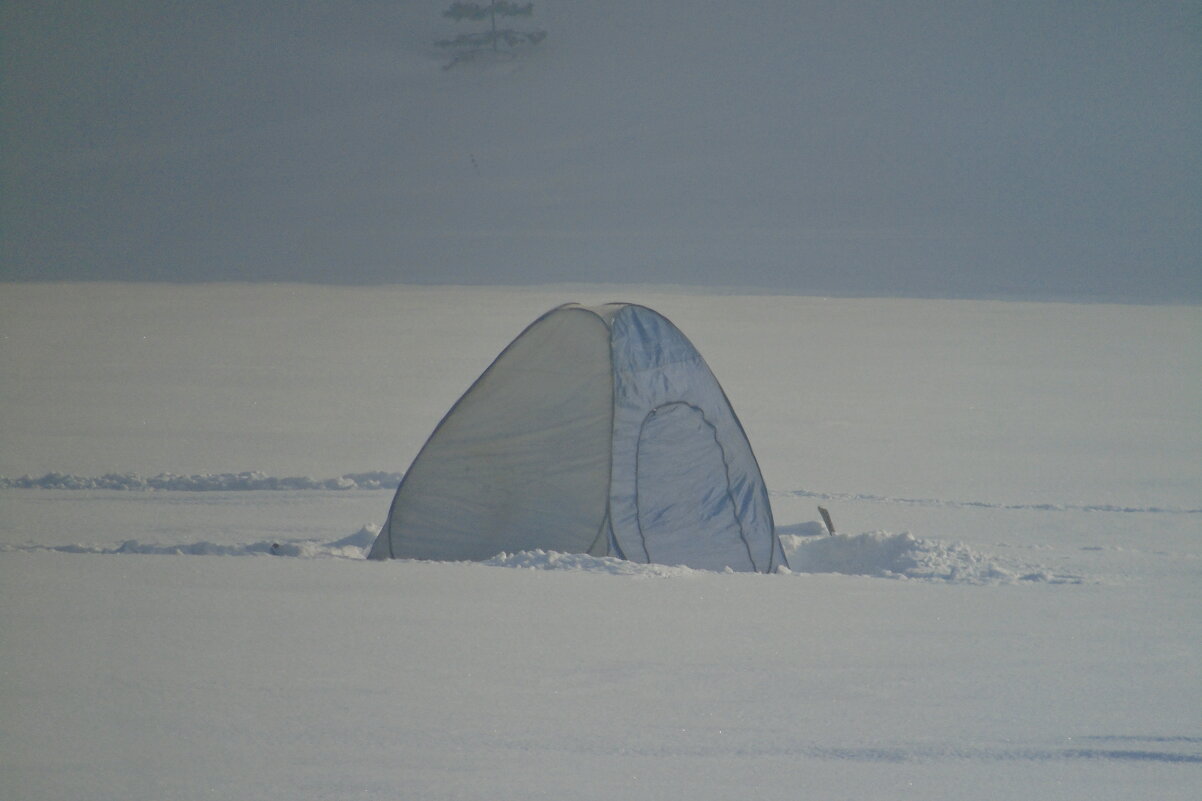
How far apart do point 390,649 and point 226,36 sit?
66.7 metres

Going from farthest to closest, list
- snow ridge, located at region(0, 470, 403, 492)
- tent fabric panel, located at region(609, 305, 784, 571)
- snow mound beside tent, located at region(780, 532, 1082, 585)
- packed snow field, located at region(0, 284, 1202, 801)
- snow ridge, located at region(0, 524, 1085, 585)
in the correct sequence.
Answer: snow ridge, located at region(0, 470, 403, 492), tent fabric panel, located at region(609, 305, 784, 571), snow mound beside tent, located at region(780, 532, 1082, 585), snow ridge, located at region(0, 524, 1085, 585), packed snow field, located at region(0, 284, 1202, 801)

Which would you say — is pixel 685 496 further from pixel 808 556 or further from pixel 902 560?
pixel 902 560

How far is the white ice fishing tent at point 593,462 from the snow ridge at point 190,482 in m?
2.43

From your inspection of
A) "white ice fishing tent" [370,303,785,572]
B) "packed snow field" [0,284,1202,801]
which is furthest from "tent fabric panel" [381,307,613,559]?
"packed snow field" [0,284,1202,801]

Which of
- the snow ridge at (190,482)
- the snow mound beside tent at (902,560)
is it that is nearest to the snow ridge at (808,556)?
the snow mound beside tent at (902,560)

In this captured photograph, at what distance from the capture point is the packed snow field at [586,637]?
11.6 ft

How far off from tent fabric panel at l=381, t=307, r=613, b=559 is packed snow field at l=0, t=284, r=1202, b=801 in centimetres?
50

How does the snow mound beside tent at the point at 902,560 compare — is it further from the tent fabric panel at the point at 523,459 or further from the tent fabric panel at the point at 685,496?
the tent fabric panel at the point at 523,459

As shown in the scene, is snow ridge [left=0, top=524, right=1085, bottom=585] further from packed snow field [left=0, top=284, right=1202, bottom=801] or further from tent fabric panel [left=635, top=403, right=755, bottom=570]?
tent fabric panel [left=635, top=403, right=755, bottom=570]

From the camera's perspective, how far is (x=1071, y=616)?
5.38 m

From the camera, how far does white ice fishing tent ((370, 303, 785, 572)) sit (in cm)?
689

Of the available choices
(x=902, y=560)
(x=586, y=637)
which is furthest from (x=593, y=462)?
(x=586, y=637)

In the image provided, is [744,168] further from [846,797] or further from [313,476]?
[846,797]

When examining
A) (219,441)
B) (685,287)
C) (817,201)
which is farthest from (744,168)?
(219,441)
